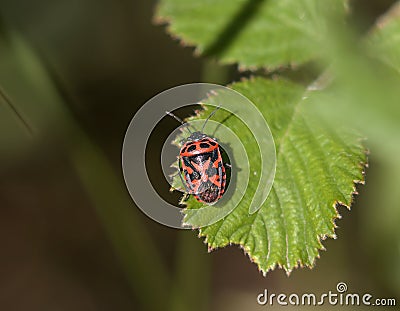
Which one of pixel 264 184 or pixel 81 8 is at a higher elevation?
pixel 81 8

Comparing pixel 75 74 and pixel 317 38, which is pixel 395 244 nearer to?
pixel 317 38

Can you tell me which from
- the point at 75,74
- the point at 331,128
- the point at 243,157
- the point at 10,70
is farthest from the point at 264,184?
the point at 75,74

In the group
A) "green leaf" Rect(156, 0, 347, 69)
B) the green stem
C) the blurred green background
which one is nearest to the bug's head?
"green leaf" Rect(156, 0, 347, 69)

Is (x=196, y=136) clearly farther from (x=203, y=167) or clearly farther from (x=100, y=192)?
(x=100, y=192)

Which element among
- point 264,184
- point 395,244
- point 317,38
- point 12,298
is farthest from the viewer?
point 12,298

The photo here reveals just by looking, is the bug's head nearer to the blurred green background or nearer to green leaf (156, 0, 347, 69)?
green leaf (156, 0, 347, 69)

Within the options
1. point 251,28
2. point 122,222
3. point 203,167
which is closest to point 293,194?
point 203,167

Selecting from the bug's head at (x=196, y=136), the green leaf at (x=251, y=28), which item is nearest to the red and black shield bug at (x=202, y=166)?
the bug's head at (x=196, y=136)
